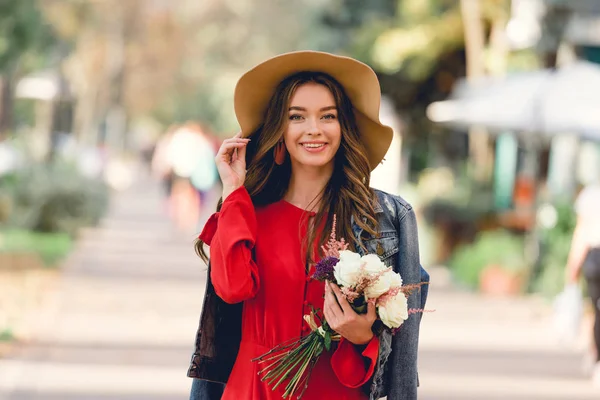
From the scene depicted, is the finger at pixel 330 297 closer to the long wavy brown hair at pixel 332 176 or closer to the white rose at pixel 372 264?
the white rose at pixel 372 264

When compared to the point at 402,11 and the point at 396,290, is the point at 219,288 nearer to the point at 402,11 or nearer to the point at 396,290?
the point at 396,290

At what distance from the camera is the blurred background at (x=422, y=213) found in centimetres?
1008

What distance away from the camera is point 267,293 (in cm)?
386

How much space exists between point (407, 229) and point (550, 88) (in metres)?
11.0

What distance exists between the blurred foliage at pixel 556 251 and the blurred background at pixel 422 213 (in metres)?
0.03

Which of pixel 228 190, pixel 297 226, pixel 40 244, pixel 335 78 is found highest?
pixel 40 244

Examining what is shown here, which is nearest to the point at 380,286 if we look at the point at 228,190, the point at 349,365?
the point at 349,365

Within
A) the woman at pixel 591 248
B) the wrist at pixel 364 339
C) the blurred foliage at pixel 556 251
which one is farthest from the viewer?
the blurred foliage at pixel 556 251

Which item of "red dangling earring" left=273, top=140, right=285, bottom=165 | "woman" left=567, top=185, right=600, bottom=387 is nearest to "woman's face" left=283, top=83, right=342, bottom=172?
"red dangling earring" left=273, top=140, right=285, bottom=165

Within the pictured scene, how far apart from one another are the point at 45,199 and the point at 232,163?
54.0 feet

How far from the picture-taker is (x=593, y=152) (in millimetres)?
19141

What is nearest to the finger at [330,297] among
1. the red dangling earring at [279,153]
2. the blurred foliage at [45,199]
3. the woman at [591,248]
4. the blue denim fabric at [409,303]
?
the blue denim fabric at [409,303]

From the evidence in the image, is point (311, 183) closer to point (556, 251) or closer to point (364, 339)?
point (364, 339)

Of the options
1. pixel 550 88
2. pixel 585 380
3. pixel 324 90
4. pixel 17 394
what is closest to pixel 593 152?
pixel 550 88
